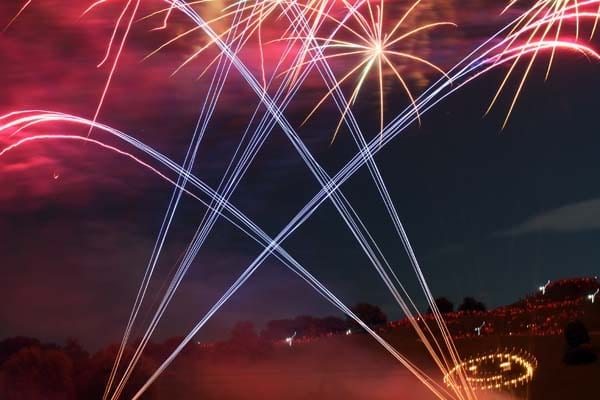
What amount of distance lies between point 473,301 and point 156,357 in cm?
1890

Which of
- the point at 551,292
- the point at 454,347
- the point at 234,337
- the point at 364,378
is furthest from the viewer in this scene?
the point at 551,292

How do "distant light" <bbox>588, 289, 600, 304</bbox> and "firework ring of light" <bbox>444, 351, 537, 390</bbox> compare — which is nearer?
"firework ring of light" <bbox>444, 351, 537, 390</bbox>

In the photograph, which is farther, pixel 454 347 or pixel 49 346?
pixel 454 347

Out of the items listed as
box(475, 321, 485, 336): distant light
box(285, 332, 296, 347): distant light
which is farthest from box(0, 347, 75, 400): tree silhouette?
box(475, 321, 485, 336): distant light

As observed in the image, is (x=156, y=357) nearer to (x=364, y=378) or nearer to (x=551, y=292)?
(x=364, y=378)

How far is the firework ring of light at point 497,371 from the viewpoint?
17.4 m

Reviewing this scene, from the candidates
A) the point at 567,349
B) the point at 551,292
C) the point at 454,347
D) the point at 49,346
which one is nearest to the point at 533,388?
the point at 567,349

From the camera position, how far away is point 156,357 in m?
22.7

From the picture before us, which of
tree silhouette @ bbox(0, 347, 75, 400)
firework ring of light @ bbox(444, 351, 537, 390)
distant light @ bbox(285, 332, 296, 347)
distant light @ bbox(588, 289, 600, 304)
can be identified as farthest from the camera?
distant light @ bbox(285, 332, 296, 347)

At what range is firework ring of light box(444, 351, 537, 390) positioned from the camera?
17359 mm

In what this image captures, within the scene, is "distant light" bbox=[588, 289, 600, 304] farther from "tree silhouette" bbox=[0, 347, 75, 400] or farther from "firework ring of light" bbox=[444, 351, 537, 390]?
"tree silhouette" bbox=[0, 347, 75, 400]

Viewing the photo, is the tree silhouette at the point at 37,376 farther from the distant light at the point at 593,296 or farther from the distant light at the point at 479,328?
the distant light at the point at 593,296

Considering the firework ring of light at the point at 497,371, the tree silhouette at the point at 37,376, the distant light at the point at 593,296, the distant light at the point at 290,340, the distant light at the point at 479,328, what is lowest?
the tree silhouette at the point at 37,376

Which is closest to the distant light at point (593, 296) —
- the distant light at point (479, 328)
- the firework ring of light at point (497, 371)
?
the distant light at point (479, 328)
